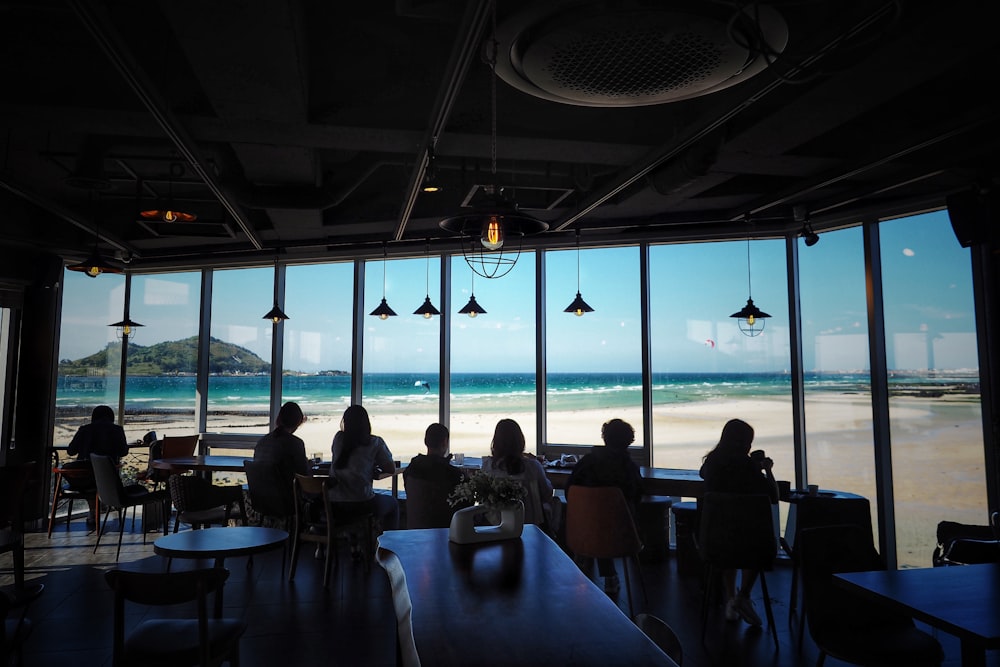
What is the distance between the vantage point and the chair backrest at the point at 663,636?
5.69 ft

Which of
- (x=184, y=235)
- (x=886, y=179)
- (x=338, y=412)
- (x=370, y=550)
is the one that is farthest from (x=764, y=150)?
(x=338, y=412)

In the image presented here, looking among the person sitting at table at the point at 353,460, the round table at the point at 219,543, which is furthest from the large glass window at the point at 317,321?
the round table at the point at 219,543

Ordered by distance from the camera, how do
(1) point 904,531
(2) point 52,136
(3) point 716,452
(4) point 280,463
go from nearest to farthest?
(3) point 716,452
(2) point 52,136
(4) point 280,463
(1) point 904,531

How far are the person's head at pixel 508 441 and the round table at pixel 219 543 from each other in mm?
1618

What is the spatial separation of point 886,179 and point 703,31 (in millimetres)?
4004

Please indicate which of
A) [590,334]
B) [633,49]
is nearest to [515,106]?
[633,49]

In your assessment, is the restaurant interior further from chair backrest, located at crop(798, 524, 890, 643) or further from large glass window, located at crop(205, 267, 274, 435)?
chair backrest, located at crop(798, 524, 890, 643)

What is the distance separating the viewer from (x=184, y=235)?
25.0ft

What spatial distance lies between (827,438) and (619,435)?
60.1 feet

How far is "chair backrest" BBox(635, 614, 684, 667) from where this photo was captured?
1.74 metres

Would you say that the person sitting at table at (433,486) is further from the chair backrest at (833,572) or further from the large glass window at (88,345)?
the large glass window at (88,345)

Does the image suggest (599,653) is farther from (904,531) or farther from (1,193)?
(1,193)

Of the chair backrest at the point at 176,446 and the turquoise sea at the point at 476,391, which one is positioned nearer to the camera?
the chair backrest at the point at 176,446

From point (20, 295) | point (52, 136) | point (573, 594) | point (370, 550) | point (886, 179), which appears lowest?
point (370, 550)
